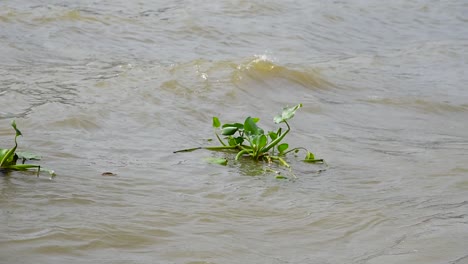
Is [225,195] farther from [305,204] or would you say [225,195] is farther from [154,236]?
[154,236]

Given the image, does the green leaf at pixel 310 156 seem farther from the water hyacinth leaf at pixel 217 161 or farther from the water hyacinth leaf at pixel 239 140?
the water hyacinth leaf at pixel 217 161

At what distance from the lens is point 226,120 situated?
489cm

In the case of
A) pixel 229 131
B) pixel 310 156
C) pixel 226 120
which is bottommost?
pixel 226 120

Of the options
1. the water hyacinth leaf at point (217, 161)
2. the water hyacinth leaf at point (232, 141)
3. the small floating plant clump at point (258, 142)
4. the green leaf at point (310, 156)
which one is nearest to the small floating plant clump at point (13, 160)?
the water hyacinth leaf at point (217, 161)

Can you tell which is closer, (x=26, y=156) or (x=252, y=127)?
(x=26, y=156)

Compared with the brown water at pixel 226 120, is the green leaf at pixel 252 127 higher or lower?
higher

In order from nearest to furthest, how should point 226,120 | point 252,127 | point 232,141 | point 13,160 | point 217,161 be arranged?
1. point 13,160
2. point 217,161
3. point 252,127
4. point 232,141
5. point 226,120

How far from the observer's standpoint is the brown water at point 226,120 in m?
2.83

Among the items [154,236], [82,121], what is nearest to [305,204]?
[154,236]

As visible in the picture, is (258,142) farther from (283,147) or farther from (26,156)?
(26,156)

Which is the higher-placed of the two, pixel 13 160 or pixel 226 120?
pixel 13 160

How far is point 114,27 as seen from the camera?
7508mm

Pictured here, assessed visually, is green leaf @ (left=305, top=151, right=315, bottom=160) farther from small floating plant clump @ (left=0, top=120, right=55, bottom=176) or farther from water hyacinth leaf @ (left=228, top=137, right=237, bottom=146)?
small floating plant clump @ (left=0, top=120, right=55, bottom=176)

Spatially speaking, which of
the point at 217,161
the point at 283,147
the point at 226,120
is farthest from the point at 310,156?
the point at 226,120
